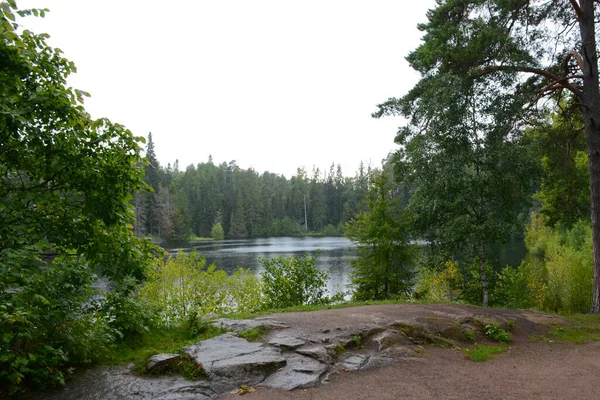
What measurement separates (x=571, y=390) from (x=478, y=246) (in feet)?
21.6

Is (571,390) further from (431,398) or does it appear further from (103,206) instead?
(103,206)

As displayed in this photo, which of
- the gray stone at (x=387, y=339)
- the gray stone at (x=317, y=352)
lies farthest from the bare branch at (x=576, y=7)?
the gray stone at (x=317, y=352)

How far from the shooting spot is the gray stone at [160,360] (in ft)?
17.3

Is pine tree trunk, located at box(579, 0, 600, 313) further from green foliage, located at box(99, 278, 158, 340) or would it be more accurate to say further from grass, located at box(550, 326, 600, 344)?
green foliage, located at box(99, 278, 158, 340)

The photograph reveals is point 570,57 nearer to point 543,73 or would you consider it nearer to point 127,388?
point 543,73

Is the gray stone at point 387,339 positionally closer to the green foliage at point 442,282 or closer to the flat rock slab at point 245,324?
the flat rock slab at point 245,324

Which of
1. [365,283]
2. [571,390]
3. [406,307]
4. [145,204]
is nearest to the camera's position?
[571,390]

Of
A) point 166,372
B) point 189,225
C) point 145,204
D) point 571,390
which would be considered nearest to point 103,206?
point 166,372

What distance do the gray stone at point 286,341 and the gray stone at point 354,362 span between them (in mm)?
750

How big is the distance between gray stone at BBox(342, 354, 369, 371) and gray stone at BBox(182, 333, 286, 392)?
89 centimetres

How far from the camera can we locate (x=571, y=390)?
4.91 m

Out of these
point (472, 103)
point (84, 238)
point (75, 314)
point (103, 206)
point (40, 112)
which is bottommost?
point (75, 314)

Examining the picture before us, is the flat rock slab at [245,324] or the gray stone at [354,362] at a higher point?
the flat rock slab at [245,324]

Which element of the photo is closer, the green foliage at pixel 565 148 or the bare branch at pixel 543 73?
the bare branch at pixel 543 73
